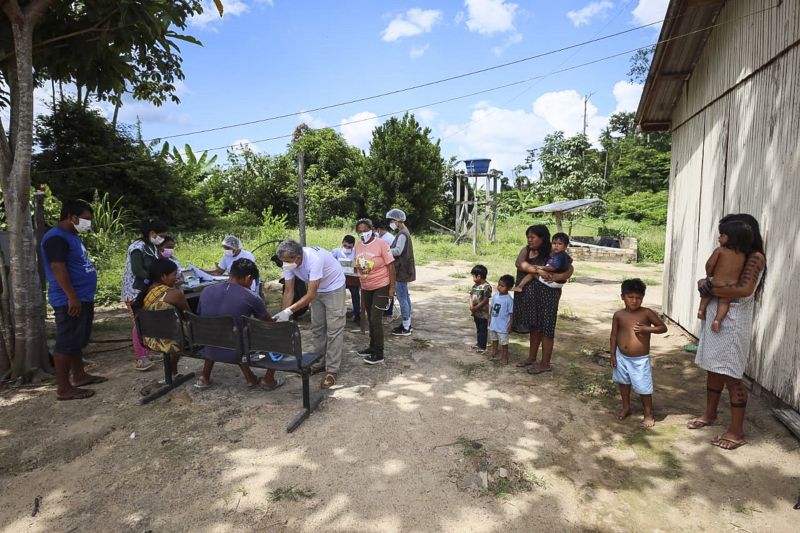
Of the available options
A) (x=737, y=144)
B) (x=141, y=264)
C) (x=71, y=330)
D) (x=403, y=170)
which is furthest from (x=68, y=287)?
(x=403, y=170)

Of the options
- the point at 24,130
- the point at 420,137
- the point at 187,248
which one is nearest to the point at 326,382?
the point at 24,130

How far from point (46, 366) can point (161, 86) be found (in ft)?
17.0

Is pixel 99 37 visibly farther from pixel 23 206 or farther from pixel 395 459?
pixel 395 459

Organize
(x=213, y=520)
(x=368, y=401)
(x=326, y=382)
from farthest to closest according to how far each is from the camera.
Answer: (x=326, y=382)
(x=368, y=401)
(x=213, y=520)

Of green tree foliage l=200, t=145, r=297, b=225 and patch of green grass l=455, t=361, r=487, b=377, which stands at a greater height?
green tree foliage l=200, t=145, r=297, b=225

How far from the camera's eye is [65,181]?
1372cm

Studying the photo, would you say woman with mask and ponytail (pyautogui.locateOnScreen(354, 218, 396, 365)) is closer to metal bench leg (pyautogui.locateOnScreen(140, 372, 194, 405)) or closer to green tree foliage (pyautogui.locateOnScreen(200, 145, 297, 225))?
metal bench leg (pyautogui.locateOnScreen(140, 372, 194, 405))

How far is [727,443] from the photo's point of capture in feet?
10.6

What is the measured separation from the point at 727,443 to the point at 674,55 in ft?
17.2

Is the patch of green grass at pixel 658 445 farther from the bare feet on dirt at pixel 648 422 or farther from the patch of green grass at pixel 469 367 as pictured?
the patch of green grass at pixel 469 367

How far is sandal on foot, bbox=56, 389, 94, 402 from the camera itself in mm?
4125

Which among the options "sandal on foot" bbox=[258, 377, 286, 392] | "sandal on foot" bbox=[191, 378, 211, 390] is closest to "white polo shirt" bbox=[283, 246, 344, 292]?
"sandal on foot" bbox=[258, 377, 286, 392]

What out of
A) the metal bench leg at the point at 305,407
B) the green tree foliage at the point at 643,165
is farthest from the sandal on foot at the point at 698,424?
the green tree foliage at the point at 643,165

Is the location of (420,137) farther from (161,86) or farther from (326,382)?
(326,382)
